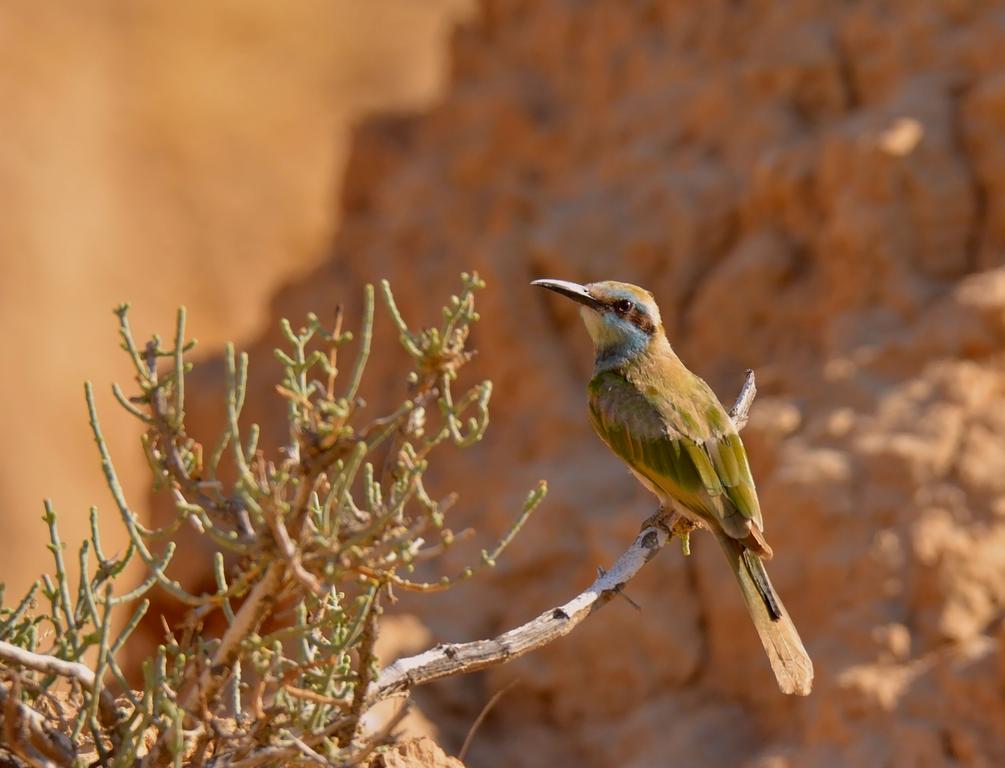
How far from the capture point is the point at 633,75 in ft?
21.9

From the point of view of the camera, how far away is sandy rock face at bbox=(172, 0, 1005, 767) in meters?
4.76

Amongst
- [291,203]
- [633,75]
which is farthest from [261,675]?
[291,203]

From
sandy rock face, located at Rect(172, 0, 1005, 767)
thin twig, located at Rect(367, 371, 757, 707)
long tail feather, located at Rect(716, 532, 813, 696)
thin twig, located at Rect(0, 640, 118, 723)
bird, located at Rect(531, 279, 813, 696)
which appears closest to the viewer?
thin twig, located at Rect(0, 640, 118, 723)

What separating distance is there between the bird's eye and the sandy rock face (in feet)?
3.24

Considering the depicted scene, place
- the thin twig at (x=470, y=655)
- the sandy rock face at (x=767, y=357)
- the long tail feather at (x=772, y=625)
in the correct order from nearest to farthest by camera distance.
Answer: the thin twig at (x=470, y=655) → the long tail feather at (x=772, y=625) → the sandy rock face at (x=767, y=357)

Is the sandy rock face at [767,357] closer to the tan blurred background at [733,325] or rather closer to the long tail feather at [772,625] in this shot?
the tan blurred background at [733,325]

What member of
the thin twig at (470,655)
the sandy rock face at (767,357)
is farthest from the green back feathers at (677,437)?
the thin twig at (470,655)

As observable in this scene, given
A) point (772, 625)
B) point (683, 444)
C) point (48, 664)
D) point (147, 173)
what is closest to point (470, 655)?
point (48, 664)

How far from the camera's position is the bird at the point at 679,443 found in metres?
3.62

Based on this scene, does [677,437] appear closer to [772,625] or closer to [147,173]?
[772,625]

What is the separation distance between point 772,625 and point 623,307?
1.27m

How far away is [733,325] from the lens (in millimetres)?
5707

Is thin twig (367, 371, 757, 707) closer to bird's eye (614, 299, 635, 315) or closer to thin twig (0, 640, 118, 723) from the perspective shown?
thin twig (0, 640, 118, 723)

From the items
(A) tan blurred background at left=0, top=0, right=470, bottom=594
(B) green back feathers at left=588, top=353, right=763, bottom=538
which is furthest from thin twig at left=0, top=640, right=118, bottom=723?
(A) tan blurred background at left=0, top=0, right=470, bottom=594
